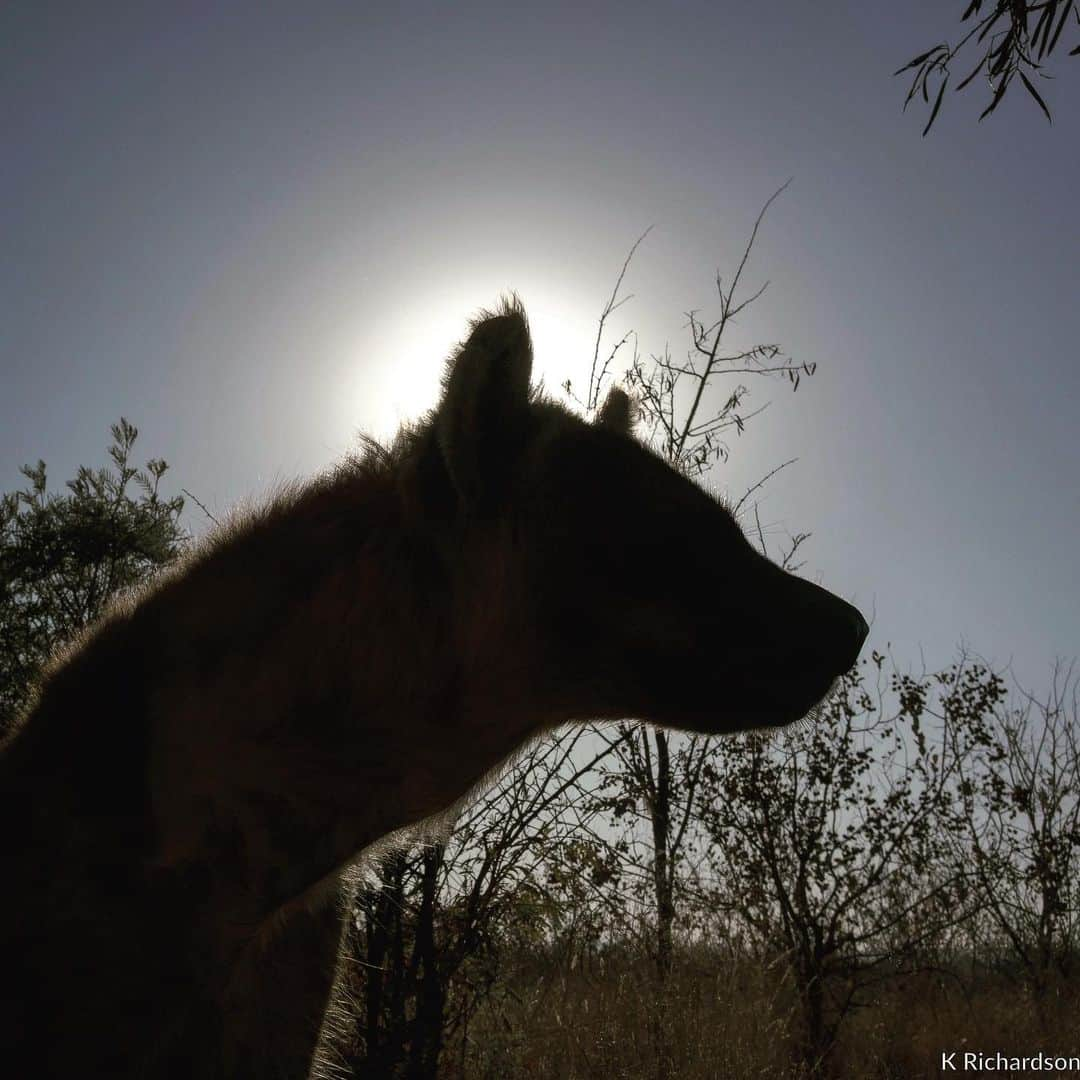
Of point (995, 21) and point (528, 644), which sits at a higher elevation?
point (995, 21)

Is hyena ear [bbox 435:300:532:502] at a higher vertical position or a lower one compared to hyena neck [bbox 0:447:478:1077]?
higher

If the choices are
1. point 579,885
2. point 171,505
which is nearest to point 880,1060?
point 579,885

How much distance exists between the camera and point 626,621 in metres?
1.71

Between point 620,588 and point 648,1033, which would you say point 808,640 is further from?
point 648,1033

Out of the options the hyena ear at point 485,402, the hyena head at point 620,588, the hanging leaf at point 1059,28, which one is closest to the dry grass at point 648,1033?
the hyena head at point 620,588

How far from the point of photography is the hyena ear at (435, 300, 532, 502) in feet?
5.38

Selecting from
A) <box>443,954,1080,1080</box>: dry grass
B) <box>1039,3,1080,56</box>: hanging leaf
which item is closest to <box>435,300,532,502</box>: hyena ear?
<box>1039,3,1080,56</box>: hanging leaf

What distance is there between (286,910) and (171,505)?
8867 millimetres

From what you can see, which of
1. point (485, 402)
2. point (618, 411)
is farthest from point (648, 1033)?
point (485, 402)

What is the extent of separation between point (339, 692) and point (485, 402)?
0.57 meters

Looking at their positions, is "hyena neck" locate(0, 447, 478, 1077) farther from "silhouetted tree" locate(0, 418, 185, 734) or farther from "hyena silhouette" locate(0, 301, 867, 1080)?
"silhouetted tree" locate(0, 418, 185, 734)

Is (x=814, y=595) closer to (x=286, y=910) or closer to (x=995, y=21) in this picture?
(x=286, y=910)

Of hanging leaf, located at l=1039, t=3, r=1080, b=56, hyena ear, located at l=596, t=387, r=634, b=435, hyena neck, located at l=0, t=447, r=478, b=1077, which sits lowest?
hyena neck, located at l=0, t=447, r=478, b=1077

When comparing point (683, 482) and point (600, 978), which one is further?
point (600, 978)
